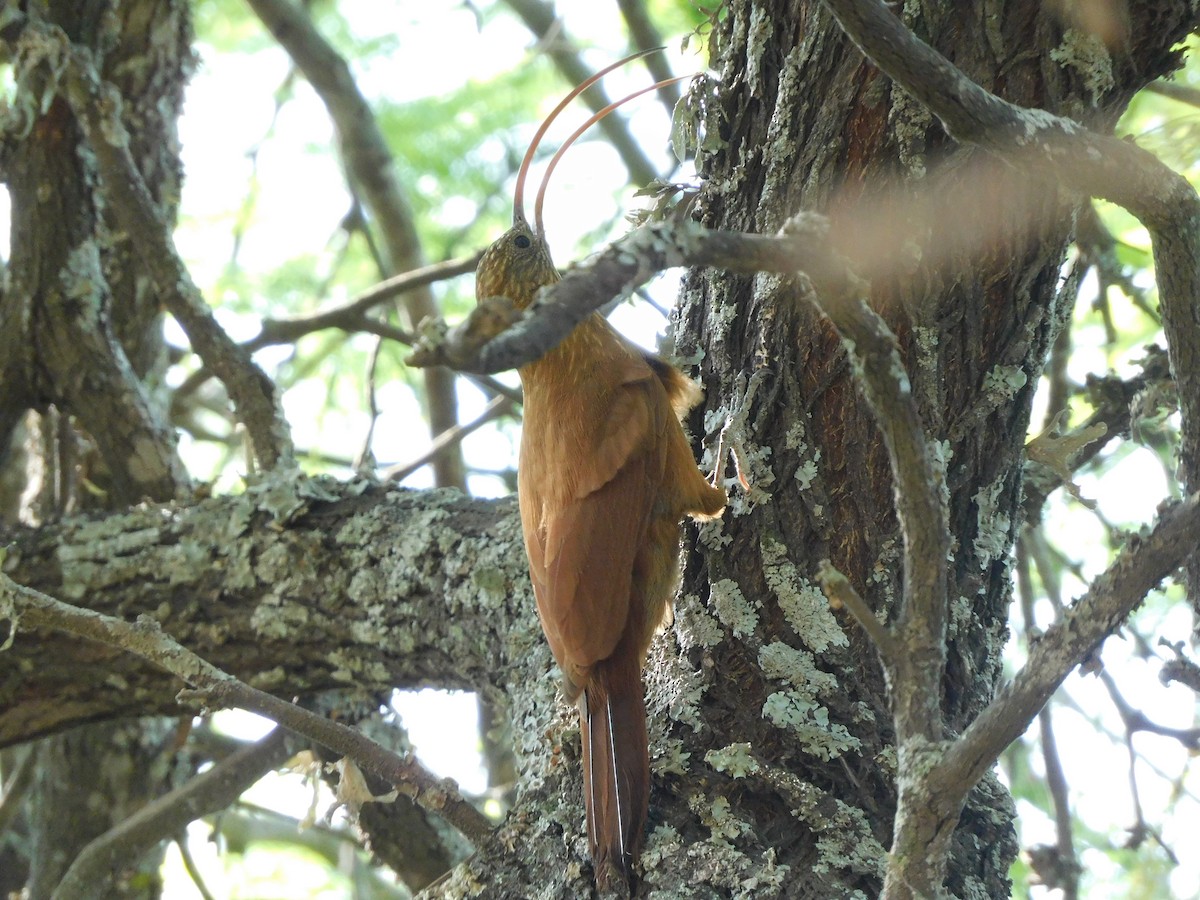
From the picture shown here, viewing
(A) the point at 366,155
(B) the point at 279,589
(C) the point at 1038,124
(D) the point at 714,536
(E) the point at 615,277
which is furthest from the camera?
(A) the point at 366,155

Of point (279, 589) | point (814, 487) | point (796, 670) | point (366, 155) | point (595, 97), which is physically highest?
point (595, 97)

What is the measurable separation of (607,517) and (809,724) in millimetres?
618

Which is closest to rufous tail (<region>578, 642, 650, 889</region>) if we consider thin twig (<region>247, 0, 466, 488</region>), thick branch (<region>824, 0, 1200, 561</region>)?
thick branch (<region>824, 0, 1200, 561</region>)

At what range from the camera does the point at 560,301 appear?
111 cm

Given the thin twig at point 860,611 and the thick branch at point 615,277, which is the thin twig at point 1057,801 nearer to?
the thin twig at point 860,611

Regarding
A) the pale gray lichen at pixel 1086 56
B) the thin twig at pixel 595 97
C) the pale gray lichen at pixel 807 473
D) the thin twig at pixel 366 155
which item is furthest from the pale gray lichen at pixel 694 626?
the thin twig at pixel 595 97

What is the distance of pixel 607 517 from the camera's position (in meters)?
2.34

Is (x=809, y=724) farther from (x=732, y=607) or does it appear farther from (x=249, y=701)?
(x=249, y=701)

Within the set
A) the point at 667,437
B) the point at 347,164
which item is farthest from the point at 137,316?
the point at 667,437

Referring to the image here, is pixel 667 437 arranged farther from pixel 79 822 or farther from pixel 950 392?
pixel 79 822

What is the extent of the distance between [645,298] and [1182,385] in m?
1.49

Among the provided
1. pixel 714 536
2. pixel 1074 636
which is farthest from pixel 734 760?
pixel 1074 636

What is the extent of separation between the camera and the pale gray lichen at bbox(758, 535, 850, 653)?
1963 mm

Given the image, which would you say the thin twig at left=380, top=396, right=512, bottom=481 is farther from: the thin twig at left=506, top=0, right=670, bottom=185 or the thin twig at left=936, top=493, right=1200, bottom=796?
the thin twig at left=936, top=493, right=1200, bottom=796
